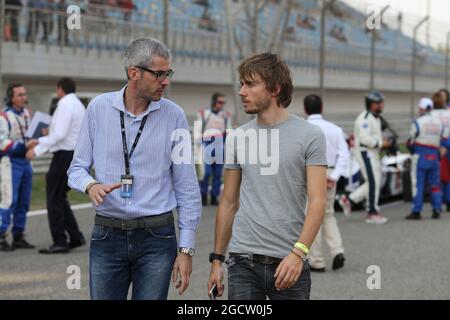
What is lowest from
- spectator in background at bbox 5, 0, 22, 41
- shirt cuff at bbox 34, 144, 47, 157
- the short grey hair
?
shirt cuff at bbox 34, 144, 47, 157

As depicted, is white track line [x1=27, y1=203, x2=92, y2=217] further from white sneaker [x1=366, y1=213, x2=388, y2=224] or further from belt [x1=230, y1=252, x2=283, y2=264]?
belt [x1=230, y1=252, x2=283, y2=264]

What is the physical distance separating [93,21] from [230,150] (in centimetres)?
2280

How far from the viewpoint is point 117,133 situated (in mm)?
4508

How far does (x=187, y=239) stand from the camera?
15.0ft

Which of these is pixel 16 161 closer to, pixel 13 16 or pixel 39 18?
pixel 13 16

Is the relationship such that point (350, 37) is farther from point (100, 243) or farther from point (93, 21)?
point (100, 243)

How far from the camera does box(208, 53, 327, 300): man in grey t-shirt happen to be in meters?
4.41

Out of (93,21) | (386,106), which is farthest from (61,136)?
(386,106)

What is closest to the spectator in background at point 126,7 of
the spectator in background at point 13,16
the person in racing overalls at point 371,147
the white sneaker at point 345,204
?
the spectator in background at point 13,16

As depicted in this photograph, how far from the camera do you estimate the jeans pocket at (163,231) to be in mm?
4523

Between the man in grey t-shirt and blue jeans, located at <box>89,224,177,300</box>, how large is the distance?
0.82ft

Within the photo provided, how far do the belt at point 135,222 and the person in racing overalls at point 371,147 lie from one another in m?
8.38

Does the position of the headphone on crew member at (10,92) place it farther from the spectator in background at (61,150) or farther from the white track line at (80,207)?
the white track line at (80,207)

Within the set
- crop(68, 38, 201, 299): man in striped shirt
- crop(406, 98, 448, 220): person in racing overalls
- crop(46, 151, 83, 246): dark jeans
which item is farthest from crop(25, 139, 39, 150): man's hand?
crop(68, 38, 201, 299): man in striped shirt
